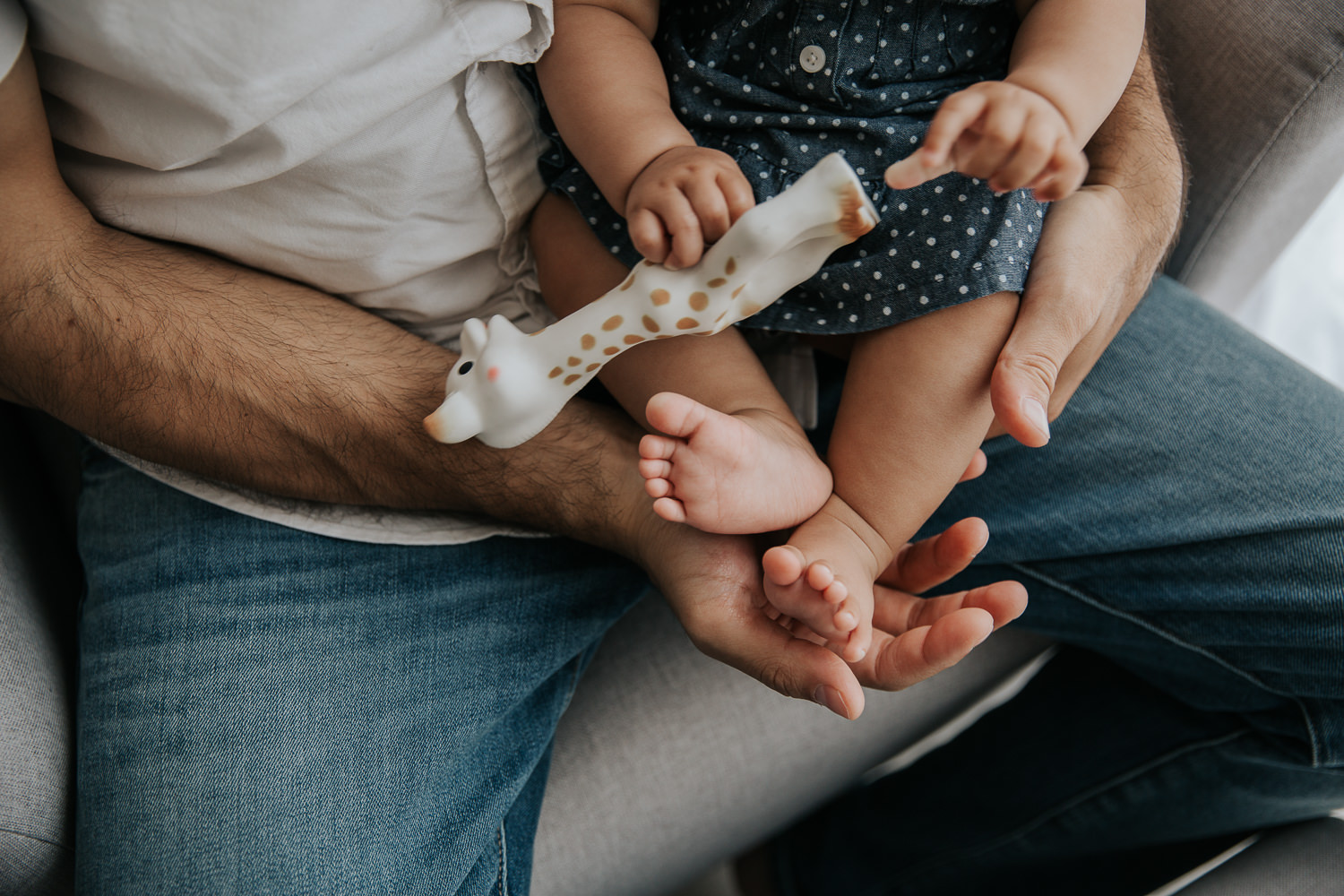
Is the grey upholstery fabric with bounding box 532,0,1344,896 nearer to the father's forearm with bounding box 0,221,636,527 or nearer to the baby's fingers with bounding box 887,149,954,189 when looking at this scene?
the father's forearm with bounding box 0,221,636,527

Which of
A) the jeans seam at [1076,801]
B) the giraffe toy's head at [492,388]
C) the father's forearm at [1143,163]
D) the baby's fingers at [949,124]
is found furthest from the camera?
the jeans seam at [1076,801]

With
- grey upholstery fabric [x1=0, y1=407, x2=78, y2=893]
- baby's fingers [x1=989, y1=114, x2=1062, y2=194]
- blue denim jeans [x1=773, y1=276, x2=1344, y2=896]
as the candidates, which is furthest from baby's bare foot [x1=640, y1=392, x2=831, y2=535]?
grey upholstery fabric [x1=0, y1=407, x2=78, y2=893]

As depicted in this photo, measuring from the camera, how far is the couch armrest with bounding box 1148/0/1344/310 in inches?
29.8

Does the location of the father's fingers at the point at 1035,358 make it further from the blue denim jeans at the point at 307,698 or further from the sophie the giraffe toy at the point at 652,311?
the blue denim jeans at the point at 307,698

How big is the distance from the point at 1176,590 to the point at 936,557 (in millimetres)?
321

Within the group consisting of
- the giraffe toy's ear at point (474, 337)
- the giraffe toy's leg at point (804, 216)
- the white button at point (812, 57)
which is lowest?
the giraffe toy's ear at point (474, 337)

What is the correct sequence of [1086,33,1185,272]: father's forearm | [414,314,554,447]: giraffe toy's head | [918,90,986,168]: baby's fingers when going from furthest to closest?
[1086,33,1185,272]: father's forearm → [414,314,554,447]: giraffe toy's head → [918,90,986,168]: baby's fingers

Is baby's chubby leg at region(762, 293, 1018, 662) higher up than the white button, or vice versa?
the white button

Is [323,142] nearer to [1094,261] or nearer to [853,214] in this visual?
[853,214]

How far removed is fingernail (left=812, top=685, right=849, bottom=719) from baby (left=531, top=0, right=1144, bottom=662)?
3 cm

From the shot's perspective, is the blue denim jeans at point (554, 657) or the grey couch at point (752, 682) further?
the grey couch at point (752, 682)

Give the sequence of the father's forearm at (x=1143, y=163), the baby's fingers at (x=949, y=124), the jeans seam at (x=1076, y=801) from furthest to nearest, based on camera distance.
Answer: the jeans seam at (x=1076, y=801), the father's forearm at (x=1143, y=163), the baby's fingers at (x=949, y=124)

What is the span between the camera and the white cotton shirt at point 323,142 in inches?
21.2

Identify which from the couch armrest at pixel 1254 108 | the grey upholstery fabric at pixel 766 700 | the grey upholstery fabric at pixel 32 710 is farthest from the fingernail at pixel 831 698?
the couch armrest at pixel 1254 108
